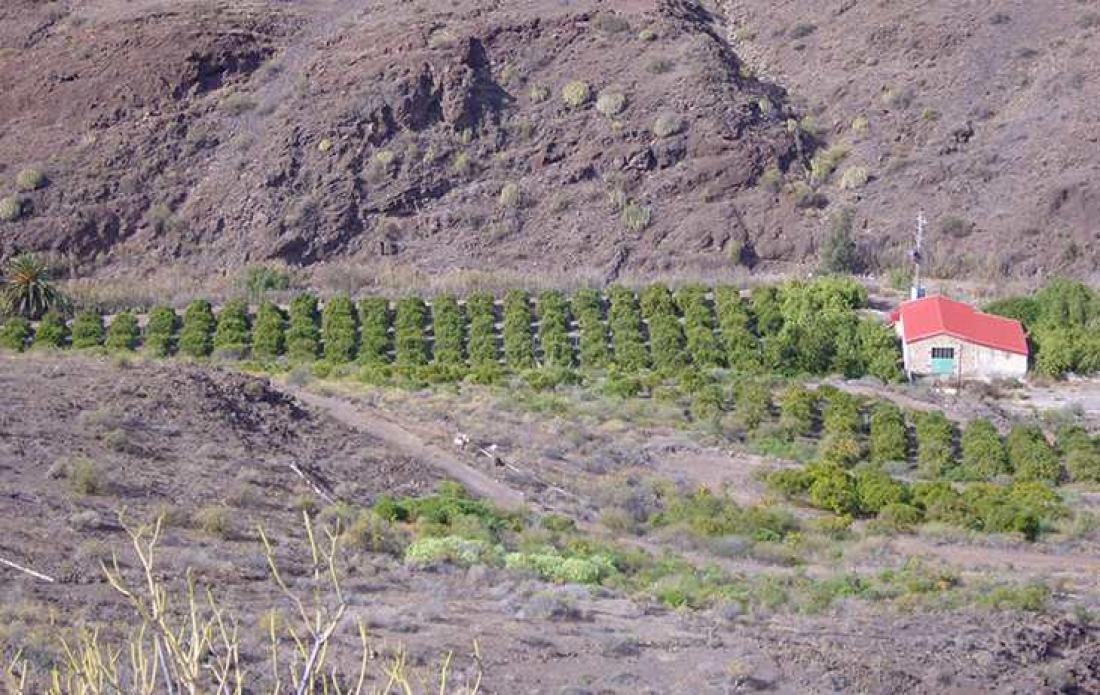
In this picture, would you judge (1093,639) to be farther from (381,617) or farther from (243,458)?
(243,458)

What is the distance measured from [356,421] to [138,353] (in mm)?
10290

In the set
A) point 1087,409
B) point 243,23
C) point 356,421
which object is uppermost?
point 243,23

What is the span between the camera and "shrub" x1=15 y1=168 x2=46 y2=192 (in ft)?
158

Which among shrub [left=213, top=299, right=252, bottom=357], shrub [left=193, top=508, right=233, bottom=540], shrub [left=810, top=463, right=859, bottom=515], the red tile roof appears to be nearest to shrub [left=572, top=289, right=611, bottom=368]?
the red tile roof

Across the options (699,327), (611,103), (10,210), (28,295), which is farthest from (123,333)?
(611,103)

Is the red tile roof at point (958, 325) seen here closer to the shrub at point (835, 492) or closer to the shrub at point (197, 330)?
the shrub at point (835, 492)

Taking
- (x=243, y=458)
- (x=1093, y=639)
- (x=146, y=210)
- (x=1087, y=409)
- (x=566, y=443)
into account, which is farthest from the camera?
(x=146, y=210)

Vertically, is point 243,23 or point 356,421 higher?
point 243,23

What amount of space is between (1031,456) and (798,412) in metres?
4.53

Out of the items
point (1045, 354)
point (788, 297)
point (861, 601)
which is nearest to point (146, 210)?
point (788, 297)

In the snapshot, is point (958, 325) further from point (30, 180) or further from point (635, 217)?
point (30, 180)

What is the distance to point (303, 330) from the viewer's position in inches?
1544

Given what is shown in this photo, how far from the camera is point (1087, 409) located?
3388 centimetres

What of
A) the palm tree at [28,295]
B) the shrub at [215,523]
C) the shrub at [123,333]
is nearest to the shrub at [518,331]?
the shrub at [123,333]
